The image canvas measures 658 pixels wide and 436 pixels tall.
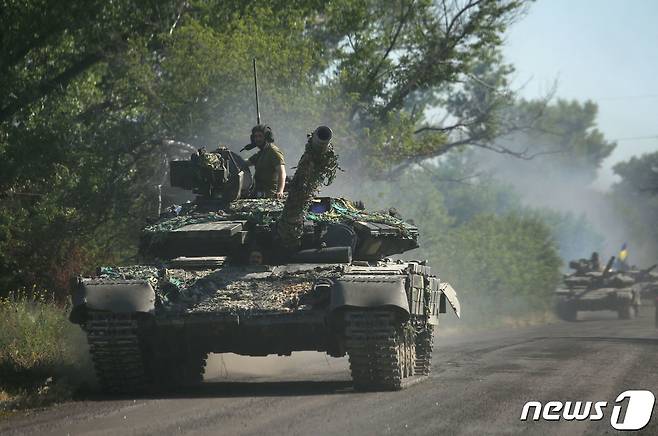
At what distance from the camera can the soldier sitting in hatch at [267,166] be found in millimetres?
15977

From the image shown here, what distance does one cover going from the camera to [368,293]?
12.8 metres

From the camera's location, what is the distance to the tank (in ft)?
122

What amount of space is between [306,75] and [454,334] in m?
7.73

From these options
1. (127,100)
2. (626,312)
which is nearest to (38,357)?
(127,100)

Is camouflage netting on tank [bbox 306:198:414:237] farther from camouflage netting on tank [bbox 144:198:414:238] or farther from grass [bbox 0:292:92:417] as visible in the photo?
grass [bbox 0:292:92:417]

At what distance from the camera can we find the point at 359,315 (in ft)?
42.3

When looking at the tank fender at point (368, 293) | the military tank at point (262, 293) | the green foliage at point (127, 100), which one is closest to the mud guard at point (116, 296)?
the military tank at point (262, 293)

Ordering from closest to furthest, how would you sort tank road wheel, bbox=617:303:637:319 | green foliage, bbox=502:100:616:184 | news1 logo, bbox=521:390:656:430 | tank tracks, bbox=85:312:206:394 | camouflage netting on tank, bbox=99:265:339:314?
news1 logo, bbox=521:390:656:430 → tank tracks, bbox=85:312:206:394 → camouflage netting on tank, bbox=99:265:339:314 → tank road wheel, bbox=617:303:637:319 → green foliage, bbox=502:100:616:184

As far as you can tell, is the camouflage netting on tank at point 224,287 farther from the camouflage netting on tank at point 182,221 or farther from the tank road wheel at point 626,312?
the tank road wheel at point 626,312

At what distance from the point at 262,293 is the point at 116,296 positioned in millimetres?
1530

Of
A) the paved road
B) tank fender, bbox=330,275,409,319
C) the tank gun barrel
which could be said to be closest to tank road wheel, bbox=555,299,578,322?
the paved road

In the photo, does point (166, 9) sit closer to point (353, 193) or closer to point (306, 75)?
point (306, 75)

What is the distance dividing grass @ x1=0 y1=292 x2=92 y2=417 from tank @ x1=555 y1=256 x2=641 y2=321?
22.4 meters

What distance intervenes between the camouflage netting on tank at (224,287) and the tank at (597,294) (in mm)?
24772
